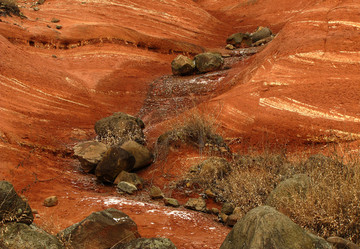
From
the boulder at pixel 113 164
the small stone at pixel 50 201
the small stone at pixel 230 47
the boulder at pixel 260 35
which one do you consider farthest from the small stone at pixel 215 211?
the boulder at pixel 260 35

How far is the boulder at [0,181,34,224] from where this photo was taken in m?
3.33

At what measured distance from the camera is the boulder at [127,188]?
21.2 ft

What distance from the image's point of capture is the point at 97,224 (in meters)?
3.77

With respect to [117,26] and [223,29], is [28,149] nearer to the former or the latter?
[117,26]

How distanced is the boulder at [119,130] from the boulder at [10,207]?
4.82m

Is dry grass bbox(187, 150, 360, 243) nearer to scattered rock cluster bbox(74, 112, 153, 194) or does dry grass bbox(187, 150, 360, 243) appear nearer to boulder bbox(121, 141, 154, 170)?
scattered rock cluster bbox(74, 112, 153, 194)

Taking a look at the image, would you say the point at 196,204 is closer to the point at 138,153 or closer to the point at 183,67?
the point at 138,153

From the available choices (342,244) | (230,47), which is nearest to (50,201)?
(342,244)

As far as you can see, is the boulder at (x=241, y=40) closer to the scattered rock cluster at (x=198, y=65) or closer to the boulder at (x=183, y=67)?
the scattered rock cluster at (x=198, y=65)

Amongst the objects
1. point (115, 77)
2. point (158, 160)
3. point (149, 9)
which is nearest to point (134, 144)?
point (158, 160)

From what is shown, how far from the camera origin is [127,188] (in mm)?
6500

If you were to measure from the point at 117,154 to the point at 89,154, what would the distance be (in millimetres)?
584

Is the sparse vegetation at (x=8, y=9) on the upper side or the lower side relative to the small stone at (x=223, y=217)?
upper

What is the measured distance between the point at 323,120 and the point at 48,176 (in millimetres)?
5100
